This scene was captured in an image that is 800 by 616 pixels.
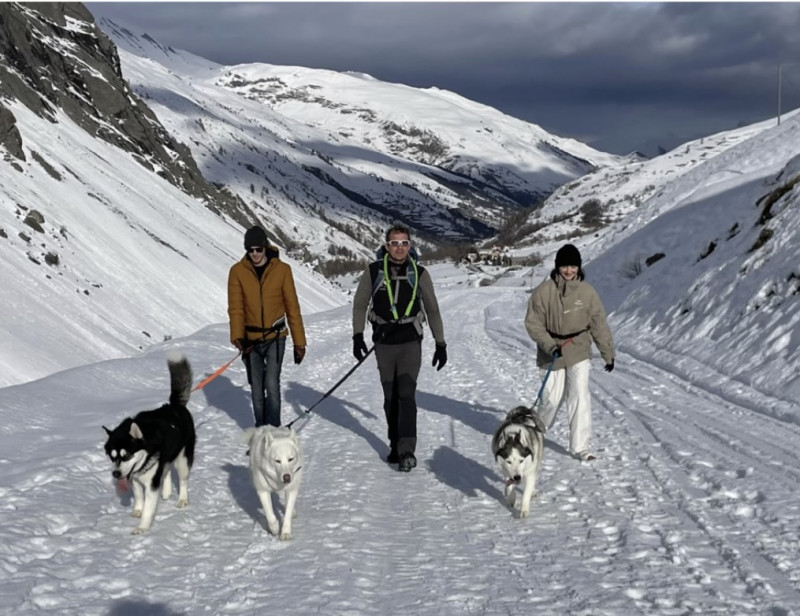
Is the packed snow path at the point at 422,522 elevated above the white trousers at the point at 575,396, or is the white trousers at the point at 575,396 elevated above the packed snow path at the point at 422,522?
the white trousers at the point at 575,396

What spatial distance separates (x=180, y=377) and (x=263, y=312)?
136 cm

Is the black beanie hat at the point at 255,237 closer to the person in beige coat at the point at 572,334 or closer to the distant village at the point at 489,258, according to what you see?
the person in beige coat at the point at 572,334

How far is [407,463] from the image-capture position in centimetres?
843

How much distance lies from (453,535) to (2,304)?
13.8 m

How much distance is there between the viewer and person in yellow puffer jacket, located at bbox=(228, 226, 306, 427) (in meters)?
8.19

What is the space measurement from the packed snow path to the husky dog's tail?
103cm

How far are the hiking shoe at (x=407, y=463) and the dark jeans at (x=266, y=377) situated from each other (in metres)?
1.57

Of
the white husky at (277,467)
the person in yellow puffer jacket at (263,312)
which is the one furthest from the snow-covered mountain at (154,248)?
the white husky at (277,467)

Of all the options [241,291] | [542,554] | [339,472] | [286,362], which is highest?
[241,291]

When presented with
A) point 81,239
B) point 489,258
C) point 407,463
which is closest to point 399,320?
point 407,463

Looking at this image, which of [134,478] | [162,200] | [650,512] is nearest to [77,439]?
[134,478]

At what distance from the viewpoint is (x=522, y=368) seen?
1628cm

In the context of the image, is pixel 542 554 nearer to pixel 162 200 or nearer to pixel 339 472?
pixel 339 472

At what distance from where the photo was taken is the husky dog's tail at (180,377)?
7.11 metres
